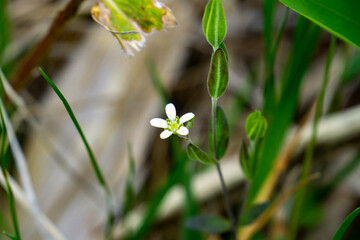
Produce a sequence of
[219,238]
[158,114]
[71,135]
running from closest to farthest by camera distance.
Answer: [219,238] < [71,135] < [158,114]

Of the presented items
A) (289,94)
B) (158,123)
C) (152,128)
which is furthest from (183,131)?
(152,128)

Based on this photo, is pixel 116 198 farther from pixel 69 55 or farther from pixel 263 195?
pixel 69 55

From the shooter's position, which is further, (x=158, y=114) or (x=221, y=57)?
(x=158, y=114)

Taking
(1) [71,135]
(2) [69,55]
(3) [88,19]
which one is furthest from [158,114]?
(3) [88,19]

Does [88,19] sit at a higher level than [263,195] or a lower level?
higher

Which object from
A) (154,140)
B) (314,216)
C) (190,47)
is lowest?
(314,216)

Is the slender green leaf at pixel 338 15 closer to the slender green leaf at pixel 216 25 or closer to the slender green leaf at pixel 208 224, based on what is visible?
the slender green leaf at pixel 216 25

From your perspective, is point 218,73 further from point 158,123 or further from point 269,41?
point 269,41

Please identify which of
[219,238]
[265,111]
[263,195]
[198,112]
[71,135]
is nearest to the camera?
[265,111]

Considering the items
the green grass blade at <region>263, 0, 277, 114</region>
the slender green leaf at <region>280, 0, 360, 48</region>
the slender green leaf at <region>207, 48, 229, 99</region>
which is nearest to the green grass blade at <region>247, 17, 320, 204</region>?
the green grass blade at <region>263, 0, 277, 114</region>

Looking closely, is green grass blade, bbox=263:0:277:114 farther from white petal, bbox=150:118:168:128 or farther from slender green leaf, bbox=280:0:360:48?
white petal, bbox=150:118:168:128
